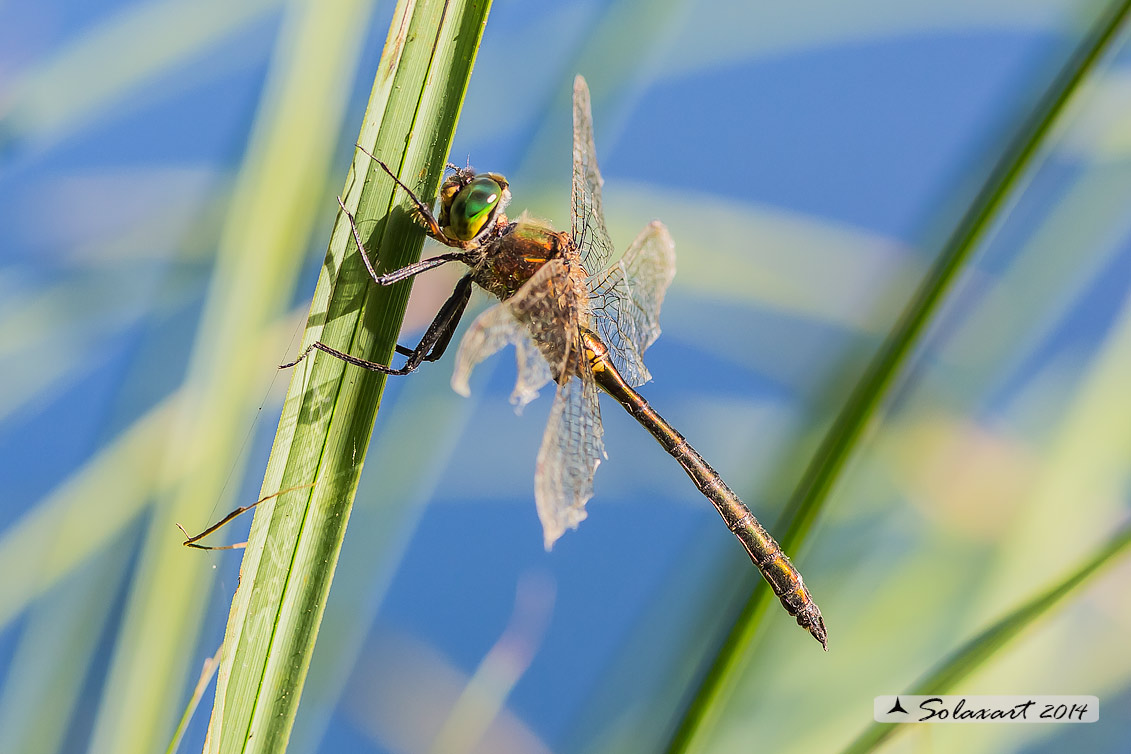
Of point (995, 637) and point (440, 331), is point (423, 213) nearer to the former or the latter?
point (440, 331)

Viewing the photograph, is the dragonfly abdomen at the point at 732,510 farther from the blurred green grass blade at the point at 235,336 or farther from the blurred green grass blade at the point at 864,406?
the blurred green grass blade at the point at 235,336

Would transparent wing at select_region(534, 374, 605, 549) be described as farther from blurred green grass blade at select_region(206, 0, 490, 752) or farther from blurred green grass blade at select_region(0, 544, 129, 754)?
blurred green grass blade at select_region(0, 544, 129, 754)

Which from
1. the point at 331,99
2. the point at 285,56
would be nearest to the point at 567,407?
the point at 331,99

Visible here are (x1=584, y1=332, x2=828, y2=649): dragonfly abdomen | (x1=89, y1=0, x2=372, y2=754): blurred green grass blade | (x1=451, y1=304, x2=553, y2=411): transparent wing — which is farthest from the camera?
(x1=584, y1=332, x2=828, y2=649): dragonfly abdomen

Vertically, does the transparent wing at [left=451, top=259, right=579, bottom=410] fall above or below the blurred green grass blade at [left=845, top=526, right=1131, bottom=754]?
above

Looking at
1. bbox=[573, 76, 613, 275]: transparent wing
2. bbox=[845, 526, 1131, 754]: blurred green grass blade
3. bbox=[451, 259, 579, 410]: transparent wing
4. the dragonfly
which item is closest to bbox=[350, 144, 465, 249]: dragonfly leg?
the dragonfly

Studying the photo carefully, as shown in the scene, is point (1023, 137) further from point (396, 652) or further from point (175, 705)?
point (175, 705)

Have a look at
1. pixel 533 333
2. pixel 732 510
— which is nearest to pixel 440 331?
pixel 533 333
